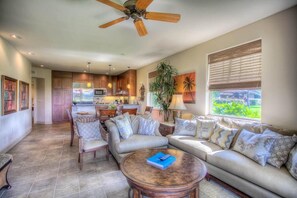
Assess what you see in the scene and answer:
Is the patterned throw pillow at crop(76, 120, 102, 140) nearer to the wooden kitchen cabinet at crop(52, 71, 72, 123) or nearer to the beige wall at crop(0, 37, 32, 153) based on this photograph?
the beige wall at crop(0, 37, 32, 153)

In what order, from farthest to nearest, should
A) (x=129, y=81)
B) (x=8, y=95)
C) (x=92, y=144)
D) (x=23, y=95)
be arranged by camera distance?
(x=129, y=81) < (x=23, y=95) < (x=8, y=95) < (x=92, y=144)

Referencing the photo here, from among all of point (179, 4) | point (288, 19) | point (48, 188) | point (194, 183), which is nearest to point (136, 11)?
point (179, 4)

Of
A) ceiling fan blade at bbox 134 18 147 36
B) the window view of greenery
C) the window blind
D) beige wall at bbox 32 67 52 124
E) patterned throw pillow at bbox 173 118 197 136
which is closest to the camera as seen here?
ceiling fan blade at bbox 134 18 147 36

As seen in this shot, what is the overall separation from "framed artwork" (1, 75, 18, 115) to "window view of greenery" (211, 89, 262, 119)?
16.2 ft

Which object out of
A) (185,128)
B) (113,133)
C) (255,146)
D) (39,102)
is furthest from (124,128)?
(39,102)

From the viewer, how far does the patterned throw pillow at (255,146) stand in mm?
2117

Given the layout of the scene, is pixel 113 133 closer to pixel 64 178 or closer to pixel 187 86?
pixel 64 178

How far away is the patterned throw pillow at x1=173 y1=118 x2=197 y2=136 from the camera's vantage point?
137 inches

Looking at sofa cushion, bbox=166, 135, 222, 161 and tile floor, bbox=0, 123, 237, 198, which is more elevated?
sofa cushion, bbox=166, 135, 222, 161

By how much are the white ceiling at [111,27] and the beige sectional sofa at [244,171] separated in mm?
1850

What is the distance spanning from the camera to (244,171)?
2100mm

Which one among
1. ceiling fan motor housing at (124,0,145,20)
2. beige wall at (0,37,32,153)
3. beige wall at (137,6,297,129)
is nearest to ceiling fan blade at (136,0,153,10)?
ceiling fan motor housing at (124,0,145,20)

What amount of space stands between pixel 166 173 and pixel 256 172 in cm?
115

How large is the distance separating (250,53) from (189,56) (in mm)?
1664
